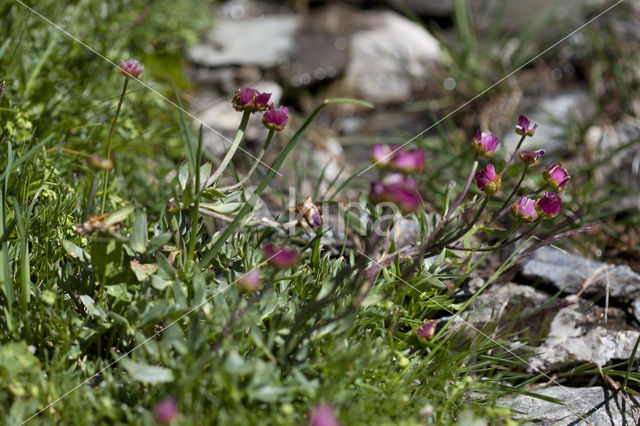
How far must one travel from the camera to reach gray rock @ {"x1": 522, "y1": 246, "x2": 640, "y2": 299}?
2.16 meters

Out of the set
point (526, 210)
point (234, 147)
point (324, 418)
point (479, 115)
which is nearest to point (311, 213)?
point (234, 147)

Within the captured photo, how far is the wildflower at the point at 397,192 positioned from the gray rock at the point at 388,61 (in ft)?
9.86

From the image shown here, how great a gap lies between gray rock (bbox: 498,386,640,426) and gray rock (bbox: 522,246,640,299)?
43 centimetres

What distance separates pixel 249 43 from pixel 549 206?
3061 mm

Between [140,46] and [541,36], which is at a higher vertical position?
[140,46]

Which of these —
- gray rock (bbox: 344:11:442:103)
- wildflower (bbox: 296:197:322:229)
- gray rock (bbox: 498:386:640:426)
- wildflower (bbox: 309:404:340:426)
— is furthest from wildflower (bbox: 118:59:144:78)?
gray rock (bbox: 344:11:442:103)

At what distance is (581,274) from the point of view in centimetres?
220

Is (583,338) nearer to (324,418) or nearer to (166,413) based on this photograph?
(324,418)

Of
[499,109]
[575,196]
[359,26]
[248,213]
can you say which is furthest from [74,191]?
[359,26]

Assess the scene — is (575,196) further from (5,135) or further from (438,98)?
(5,135)

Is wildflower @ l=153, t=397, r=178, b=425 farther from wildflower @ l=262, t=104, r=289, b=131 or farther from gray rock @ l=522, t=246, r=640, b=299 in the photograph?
gray rock @ l=522, t=246, r=640, b=299

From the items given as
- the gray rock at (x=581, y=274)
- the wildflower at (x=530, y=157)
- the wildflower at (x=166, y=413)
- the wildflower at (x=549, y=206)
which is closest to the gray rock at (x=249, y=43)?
the gray rock at (x=581, y=274)

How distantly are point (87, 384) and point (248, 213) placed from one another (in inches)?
23.7

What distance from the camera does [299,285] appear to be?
165 centimetres
